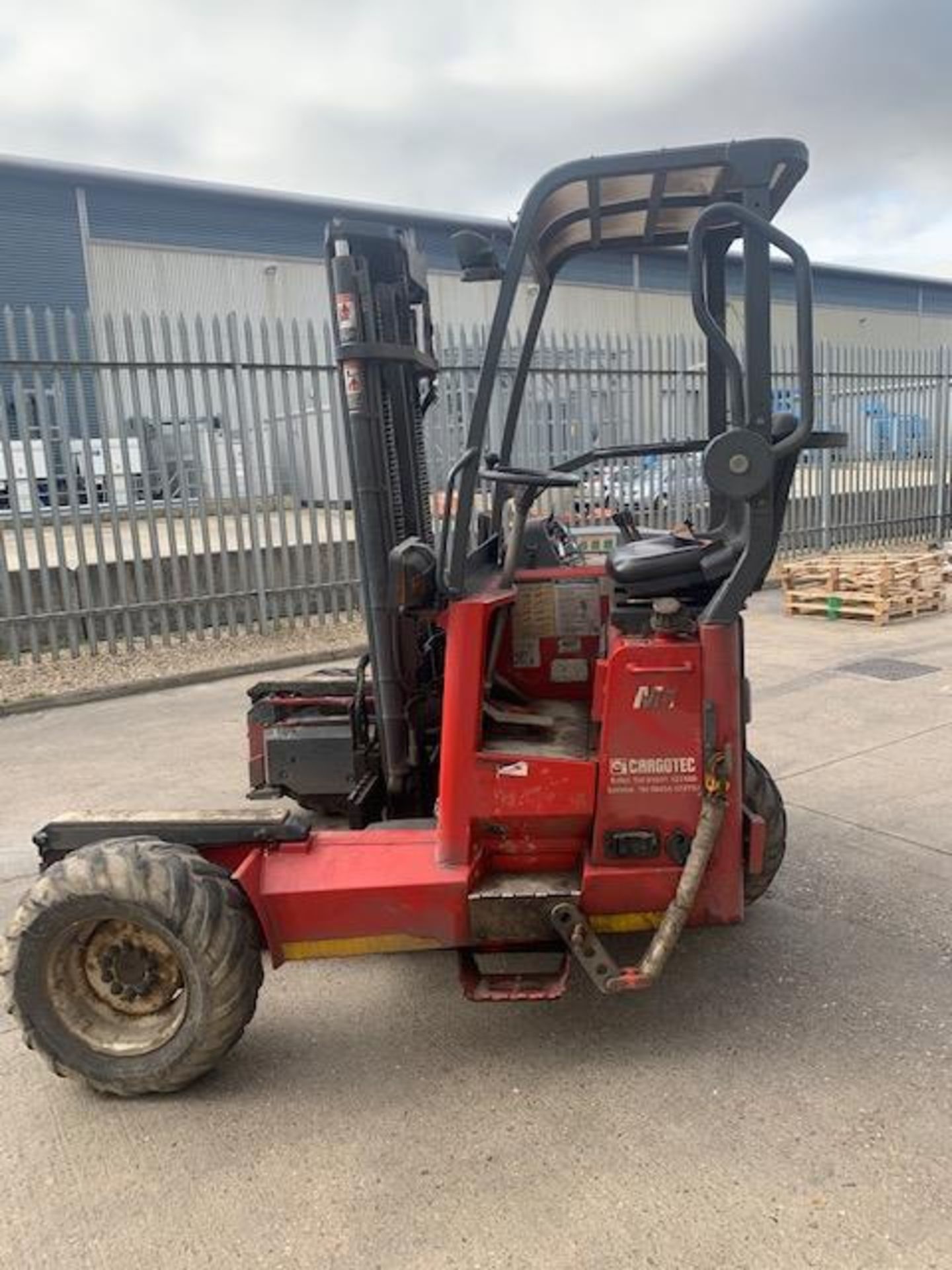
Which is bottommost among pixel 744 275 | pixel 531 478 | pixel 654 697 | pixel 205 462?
pixel 654 697

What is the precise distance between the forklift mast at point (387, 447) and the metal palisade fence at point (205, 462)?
3129 mm

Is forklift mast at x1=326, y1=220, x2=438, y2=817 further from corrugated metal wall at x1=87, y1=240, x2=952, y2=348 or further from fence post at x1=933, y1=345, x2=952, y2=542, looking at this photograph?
corrugated metal wall at x1=87, y1=240, x2=952, y2=348

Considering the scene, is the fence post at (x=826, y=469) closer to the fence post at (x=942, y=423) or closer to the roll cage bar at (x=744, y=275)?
the fence post at (x=942, y=423)

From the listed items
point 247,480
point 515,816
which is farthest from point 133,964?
point 247,480

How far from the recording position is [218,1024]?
2971 mm

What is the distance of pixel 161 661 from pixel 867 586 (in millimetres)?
7193

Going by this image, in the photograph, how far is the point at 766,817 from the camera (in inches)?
154

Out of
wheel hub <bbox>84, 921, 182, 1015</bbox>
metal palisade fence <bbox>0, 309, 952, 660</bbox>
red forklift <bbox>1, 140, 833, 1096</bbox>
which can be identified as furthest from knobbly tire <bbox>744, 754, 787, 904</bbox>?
metal palisade fence <bbox>0, 309, 952, 660</bbox>

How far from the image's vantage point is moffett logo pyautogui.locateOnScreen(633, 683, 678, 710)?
3025 millimetres

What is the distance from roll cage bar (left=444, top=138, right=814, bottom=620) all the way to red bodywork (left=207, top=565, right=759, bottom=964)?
250mm

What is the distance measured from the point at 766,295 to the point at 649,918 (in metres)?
1.93

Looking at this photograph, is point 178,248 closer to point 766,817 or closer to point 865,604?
point 865,604

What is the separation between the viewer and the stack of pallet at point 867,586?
10.4 m

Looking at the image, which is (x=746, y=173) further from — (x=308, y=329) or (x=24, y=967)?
(x=308, y=329)
